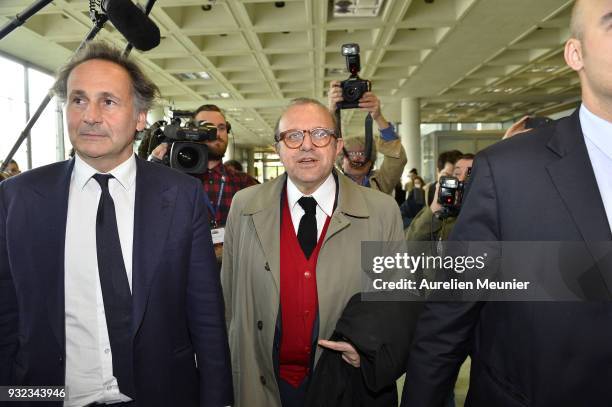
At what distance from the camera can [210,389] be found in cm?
131

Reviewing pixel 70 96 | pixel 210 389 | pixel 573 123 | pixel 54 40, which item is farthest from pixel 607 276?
pixel 54 40

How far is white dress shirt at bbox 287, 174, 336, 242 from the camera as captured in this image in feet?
5.33

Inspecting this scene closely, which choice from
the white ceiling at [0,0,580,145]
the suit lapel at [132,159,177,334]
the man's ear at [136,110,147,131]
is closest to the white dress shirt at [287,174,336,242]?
the suit lapel at [132,159,177,334]

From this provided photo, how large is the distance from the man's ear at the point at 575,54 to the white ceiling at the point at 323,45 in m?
3.08

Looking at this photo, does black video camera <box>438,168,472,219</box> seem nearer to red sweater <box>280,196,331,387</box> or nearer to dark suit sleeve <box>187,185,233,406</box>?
red sweater <box>280,196,331,387</box>

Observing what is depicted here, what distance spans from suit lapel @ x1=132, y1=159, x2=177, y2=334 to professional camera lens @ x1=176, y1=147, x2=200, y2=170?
46cm

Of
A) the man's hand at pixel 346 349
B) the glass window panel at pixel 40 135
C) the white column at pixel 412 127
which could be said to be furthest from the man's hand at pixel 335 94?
the white column at pixel 412 127

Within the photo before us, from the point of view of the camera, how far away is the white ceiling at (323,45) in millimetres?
5656

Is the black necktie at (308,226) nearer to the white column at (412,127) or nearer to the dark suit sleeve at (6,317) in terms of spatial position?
the dark suit sleeve at (6,317)

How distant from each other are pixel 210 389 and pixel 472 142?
39.8 ft

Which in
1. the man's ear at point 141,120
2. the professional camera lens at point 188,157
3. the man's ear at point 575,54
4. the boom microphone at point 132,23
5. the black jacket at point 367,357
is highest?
the boom microphone at point 132,23

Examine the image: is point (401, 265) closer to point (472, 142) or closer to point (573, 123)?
point (573, 123)

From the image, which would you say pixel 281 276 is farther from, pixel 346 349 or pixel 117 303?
pixel 117 303

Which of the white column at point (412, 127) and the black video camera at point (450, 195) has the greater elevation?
the white column at point (412, 127)
